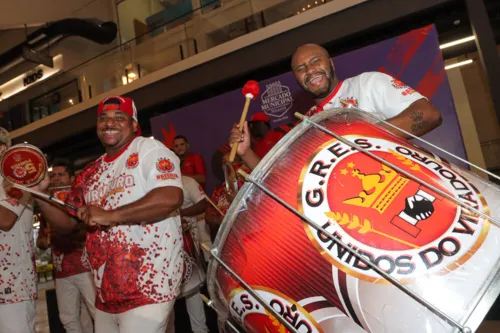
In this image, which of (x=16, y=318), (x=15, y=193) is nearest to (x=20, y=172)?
(x=15, y=193)

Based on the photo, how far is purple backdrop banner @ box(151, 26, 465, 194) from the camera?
3.39 metres

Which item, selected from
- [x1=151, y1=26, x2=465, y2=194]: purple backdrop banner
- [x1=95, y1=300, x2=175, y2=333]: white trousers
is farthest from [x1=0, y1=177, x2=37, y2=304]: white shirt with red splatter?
[x1=151, y1=26, x2=465, y2=194]: purple backdrop banner

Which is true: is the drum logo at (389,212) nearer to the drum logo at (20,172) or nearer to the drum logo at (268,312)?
the drum logo at (268,312)

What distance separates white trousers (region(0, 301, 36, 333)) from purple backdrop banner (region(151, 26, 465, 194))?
2.69m

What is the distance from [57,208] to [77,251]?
51.5 inches

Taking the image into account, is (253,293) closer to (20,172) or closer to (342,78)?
(20,172)

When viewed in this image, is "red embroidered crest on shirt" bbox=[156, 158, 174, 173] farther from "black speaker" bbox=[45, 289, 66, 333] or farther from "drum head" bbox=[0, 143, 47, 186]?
"black speaker" bbox=[45, 289, 66, 333]

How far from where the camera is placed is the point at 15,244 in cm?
206

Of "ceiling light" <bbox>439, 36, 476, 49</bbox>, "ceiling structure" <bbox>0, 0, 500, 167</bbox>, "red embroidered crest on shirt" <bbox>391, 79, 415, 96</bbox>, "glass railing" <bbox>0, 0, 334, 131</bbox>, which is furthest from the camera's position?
"glass railing" <bbox>0, 0, 334, 131</bbox>

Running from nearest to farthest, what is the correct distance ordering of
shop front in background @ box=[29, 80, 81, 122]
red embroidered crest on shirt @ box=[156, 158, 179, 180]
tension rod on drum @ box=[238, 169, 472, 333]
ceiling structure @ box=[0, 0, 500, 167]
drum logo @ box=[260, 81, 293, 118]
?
1. tension rod on drum @ box=[238, 169, 472, 333]
2. red embroidered crest on shirt @ box=[156, 158, 179, 180]
3. drum logo @ box=[260, 81, 293, 118]
4. ceiling structure @ box=[0, 0, 500, 167]
5. shop front in background @ box=[29, 80, 81, 122]

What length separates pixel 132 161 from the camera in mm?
1531

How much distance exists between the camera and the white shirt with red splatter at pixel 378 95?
4.44 ft

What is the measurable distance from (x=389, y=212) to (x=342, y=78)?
3.23m

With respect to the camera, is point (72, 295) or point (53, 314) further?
point (53, 314)
